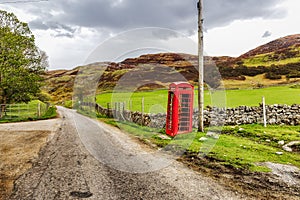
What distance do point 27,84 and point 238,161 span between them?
2482 centimetres

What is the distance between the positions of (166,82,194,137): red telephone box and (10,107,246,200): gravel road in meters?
3.16

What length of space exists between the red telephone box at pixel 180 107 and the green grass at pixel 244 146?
48cm

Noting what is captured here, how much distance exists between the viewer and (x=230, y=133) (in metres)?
11.8

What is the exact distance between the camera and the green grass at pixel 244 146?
677cm

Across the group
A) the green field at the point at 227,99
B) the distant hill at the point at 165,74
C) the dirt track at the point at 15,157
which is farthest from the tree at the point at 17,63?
the dirt track at the point at 15,157

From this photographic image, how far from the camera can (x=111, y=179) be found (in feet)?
17.2

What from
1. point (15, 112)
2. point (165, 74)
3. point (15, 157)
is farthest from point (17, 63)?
point (15, 157)

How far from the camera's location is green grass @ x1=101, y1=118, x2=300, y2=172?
22.2 feet

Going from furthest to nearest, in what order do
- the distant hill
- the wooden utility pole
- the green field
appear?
the green field
the distant hill
the wooden utility pole

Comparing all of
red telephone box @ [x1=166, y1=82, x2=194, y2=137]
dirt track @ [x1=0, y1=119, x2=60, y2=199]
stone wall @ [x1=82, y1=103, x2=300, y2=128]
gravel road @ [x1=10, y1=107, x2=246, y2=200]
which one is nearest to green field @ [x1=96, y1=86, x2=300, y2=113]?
stone wall @ [x1=82, y1=103, x2=300, y2=128]

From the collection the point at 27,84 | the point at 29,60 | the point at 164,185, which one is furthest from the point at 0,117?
the point at 164,185

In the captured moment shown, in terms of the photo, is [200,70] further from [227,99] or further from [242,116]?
[227,99]

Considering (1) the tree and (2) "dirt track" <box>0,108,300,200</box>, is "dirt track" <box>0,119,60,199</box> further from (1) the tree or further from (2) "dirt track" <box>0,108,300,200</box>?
(1) the tree

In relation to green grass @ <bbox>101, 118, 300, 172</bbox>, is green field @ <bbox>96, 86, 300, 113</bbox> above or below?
above
